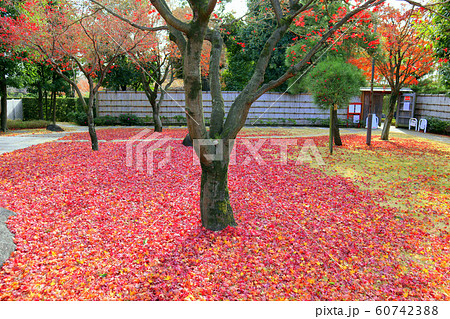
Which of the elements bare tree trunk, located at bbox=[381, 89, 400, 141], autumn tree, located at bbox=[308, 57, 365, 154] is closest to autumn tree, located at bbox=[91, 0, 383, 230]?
autumn tree, located at bbox=[308, 57, 365, 154]

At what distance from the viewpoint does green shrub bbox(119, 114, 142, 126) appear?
1748cm

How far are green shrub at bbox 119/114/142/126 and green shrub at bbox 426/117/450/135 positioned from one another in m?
15.1

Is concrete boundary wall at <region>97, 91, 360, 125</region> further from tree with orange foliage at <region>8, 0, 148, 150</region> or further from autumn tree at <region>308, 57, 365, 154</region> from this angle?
tree with orange foliage at <region>8, 0, 148, 150</region>

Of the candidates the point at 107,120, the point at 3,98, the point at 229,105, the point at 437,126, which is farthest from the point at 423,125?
the point at 3,98

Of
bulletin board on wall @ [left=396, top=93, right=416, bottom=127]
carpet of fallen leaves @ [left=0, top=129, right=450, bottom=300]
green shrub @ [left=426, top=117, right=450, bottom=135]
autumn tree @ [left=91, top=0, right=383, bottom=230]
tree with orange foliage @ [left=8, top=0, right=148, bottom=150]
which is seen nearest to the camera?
carpet of fallen leaves @ [left=0, top=129, right=450, bottom=300]

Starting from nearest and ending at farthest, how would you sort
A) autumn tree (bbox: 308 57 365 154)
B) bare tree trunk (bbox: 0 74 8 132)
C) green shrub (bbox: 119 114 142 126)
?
autumn tree (bbox: 308 57 365 154), bare tree trunk (bbox: 0 74 8 132), green shrub (bbox: 119 114 142 126)

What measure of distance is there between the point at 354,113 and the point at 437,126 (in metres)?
4.16

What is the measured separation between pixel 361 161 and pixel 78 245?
25.3ft

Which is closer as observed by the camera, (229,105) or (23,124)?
(23,124)

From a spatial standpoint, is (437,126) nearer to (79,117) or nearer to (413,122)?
(413,122)

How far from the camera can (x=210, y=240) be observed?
413 cm

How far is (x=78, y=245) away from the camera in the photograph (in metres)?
3.92

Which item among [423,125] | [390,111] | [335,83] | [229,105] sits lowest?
[423,125]

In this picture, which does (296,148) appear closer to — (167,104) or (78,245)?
(78,245)
